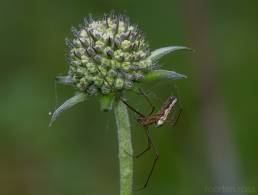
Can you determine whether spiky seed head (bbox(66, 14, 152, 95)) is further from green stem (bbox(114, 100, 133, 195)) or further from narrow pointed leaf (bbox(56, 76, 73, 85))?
green stem (bbox(114, 100, 133, 195))

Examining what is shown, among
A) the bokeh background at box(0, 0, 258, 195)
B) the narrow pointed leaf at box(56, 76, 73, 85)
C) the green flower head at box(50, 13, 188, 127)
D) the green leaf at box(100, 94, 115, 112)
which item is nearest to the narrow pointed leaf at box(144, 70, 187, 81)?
the green flower head at box(50, 13, 188, 127)

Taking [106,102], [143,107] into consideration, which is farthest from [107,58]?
[143,107]

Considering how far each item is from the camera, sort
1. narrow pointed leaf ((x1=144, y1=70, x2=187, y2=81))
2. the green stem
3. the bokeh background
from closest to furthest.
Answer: the green stem < narrow pointed leaf ((x1=144, y1=70, x2=187, y2=81)) < the bokeh background

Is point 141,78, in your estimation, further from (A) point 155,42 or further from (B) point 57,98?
(A) point 155,42

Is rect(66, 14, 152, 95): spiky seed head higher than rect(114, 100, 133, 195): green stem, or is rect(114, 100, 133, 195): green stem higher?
rect(66, 14, 152, 95): spiky seed head

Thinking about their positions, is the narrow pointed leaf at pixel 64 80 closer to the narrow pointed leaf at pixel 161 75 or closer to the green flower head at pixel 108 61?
the green flower head at pixel 108 61

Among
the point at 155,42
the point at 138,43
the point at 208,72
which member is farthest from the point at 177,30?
the point at 138,43
